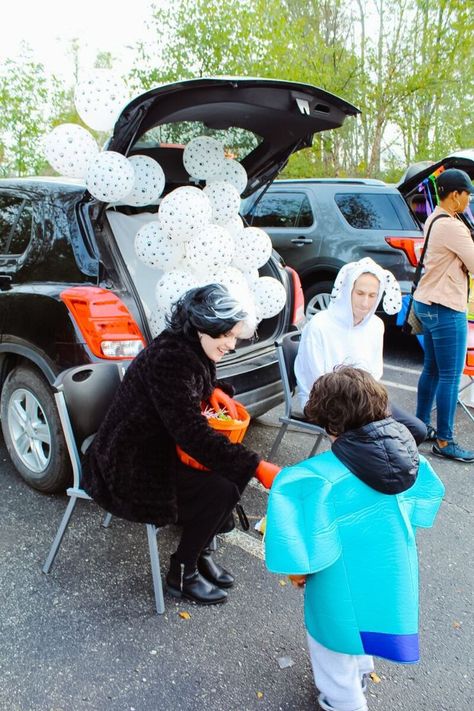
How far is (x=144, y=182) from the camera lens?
331cm

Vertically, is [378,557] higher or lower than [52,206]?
lower

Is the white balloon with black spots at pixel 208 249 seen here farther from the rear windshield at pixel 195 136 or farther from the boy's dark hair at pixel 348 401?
the boy's dark hair at pixel 348 401

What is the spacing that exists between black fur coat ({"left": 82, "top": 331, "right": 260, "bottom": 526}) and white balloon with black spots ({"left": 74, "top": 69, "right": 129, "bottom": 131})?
5.20 feet

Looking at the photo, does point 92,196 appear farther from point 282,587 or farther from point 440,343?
point 440,343

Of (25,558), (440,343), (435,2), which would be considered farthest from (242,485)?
(435,2)

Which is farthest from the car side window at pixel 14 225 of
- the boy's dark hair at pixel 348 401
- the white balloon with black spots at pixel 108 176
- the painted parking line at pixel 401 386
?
the painted parking line at pixel 401 386

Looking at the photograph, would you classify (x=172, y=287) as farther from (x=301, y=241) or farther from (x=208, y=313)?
(x=301, y=241)

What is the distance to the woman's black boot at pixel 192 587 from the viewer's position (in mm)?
2424

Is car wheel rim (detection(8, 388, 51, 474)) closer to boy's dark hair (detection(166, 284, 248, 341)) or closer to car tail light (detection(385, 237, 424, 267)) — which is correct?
boy's dark hair (detection(166, 284, 248, 341))

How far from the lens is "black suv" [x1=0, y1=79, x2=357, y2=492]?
284 cm

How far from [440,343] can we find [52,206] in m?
2.63

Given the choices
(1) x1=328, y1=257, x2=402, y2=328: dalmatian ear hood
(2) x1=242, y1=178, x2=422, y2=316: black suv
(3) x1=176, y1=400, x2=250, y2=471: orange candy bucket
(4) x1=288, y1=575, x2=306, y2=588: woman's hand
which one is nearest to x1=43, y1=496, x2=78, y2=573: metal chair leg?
(3) x1=176, y1=400, x2=250, y2=471: orange candy bucket

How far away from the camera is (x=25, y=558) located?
266 cm

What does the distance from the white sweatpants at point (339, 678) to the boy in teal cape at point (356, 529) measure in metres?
0.07
